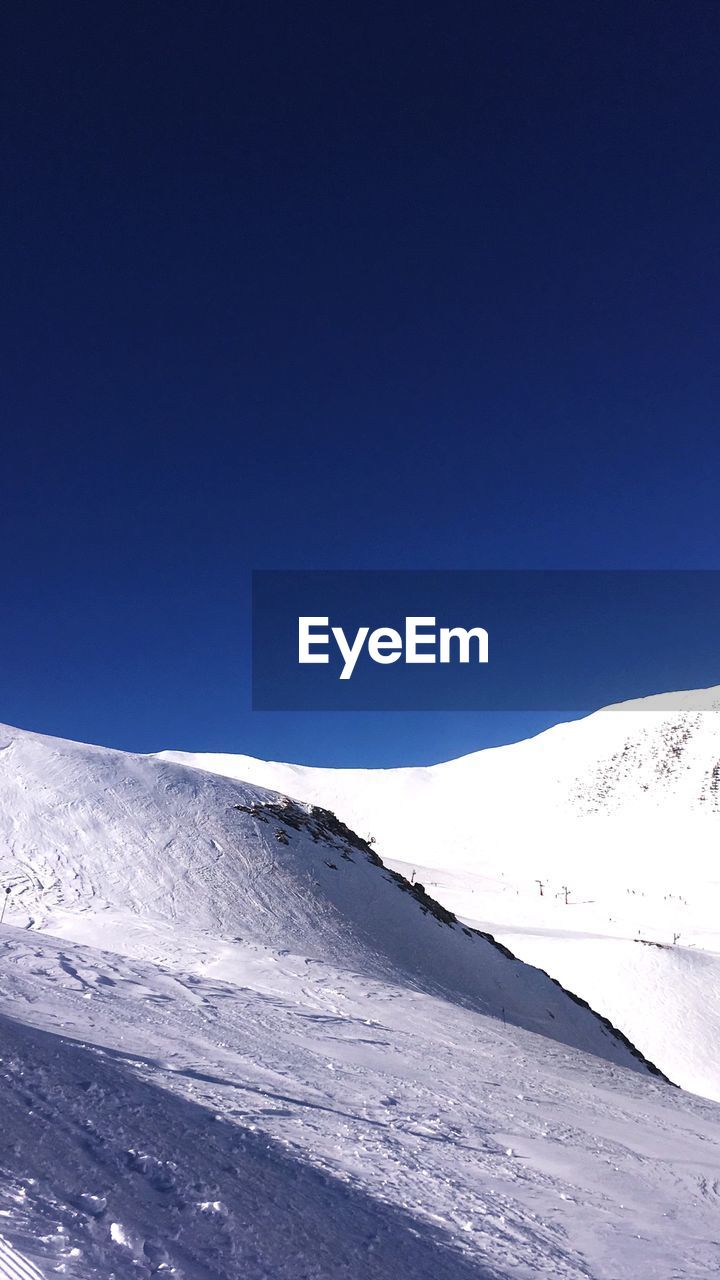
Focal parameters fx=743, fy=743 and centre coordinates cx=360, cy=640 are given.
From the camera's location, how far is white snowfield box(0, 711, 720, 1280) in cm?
353

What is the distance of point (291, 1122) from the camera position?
5.66 metres

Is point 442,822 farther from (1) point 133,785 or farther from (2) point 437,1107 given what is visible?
(2) point 437,1107

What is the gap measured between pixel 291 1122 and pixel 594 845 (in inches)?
3232

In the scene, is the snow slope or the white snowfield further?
the snow slope

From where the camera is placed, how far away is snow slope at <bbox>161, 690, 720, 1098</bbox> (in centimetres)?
2806

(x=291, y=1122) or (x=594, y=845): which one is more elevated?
(x=291, y=1122)

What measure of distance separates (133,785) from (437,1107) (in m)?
19.2

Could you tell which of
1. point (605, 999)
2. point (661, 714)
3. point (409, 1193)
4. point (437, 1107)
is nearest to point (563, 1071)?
point (437, 1107)

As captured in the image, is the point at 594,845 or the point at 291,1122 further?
the point at 594,845

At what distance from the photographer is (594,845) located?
81.2 meters

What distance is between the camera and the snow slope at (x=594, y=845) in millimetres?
28062

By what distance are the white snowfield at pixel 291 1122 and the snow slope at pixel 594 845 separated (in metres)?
12.1

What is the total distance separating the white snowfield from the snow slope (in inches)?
478

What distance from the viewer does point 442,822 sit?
10050 centimetres
